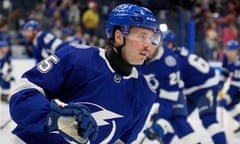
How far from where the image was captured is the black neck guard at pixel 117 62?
220cm

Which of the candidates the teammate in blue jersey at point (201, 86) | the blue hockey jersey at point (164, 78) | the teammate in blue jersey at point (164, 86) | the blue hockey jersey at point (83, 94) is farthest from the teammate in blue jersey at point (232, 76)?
the blue hockey jersey at point (83, 94)

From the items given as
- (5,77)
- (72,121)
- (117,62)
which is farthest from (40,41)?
(72,121)

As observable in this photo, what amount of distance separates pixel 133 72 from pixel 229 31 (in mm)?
8485

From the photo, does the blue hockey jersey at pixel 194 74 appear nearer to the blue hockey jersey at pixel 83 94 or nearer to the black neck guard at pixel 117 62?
the blue hockey jersey at pixel 83 94

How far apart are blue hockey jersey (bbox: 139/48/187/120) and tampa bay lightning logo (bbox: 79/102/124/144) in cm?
164

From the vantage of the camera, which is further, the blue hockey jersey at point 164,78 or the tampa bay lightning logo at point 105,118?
the blue hockey jersey at point 164,78

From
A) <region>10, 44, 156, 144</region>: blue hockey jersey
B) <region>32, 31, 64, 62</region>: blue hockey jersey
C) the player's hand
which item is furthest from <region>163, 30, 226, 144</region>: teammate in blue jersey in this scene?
<region>10, 44, 156, 144</region>: blue hockey jersey

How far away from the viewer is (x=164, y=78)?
3.95 meters

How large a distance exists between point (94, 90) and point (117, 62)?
0.16 meters

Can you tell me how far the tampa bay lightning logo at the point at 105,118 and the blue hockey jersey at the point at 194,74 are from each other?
7.59 ft

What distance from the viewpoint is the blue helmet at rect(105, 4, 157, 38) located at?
2.15 metres

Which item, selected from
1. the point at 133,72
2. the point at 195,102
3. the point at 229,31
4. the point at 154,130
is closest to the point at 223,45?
the point at 229,31

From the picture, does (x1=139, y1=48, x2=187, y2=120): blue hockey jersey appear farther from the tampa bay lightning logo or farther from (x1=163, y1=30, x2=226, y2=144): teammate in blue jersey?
the tampa bay lightning logo

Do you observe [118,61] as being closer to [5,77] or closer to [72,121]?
[72,121]
